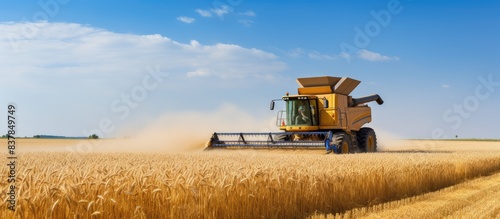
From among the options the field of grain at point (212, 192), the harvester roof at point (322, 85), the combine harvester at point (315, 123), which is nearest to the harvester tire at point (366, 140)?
the combine harvester at point (315, 123)

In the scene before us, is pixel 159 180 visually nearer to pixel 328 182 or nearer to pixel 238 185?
pixel 238 185

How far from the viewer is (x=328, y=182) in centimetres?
867

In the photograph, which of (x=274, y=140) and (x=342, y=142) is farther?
(x=274, y=140)

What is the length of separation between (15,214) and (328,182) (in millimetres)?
5260

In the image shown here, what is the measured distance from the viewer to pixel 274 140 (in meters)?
21.9

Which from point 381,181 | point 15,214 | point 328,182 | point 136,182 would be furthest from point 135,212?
point 381,181

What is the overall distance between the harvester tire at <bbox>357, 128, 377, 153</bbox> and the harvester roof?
2491 mm

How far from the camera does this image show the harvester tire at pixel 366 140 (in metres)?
24.5

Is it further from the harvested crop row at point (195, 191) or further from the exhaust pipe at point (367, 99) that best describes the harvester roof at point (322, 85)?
the harvested crop row at point (195, 191)

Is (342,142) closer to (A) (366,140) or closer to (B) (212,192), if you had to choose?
(A) (366,140)

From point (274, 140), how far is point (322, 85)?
360 cm

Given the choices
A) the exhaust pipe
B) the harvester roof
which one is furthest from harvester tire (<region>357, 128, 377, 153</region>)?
the harvester roof

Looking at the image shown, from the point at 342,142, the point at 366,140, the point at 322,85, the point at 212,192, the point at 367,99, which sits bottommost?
the point at 212,192

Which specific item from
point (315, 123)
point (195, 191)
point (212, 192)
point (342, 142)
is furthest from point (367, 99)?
point (195, 191)
